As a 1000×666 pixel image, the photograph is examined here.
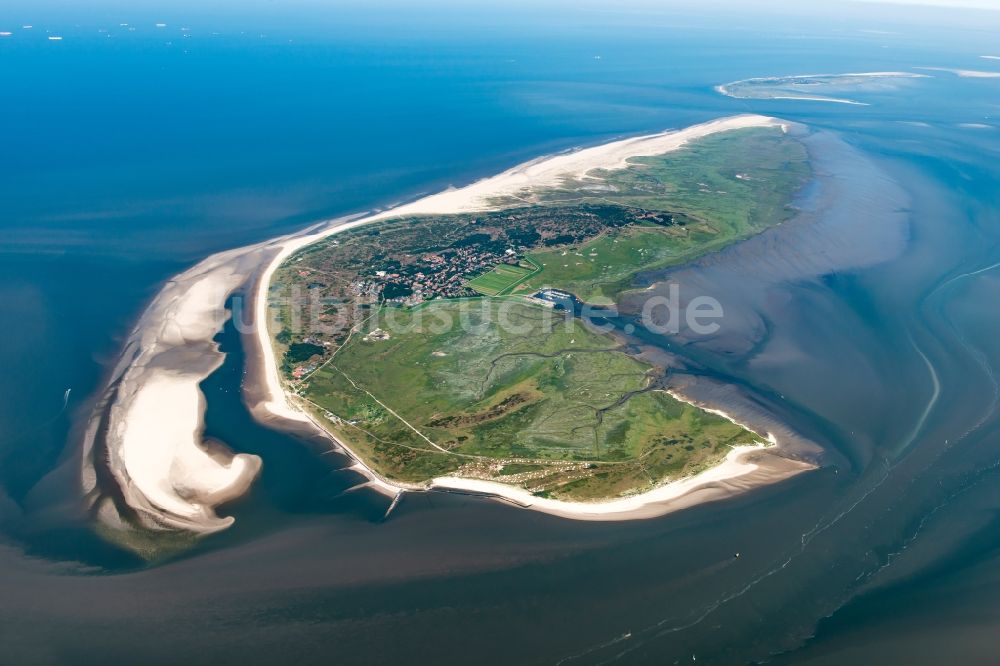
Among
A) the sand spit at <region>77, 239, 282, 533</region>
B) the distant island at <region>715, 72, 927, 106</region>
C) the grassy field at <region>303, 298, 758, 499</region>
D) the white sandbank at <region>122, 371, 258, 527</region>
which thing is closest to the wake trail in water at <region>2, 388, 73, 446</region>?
the sand spit at <region>77, 239, 282, 533</region>

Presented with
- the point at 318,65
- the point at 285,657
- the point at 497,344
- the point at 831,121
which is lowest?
the point at 285,657

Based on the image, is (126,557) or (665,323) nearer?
(126,557)

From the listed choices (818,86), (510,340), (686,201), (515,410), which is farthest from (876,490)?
(818,86)

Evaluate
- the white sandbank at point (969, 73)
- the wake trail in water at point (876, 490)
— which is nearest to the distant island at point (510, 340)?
the wake trail in water at point (876, 490)

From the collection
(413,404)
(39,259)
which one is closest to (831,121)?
(413,404)

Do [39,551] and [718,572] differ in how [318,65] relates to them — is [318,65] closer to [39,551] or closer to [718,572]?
[39,551]

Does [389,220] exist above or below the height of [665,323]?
above

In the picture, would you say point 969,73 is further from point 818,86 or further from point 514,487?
point 514,487
